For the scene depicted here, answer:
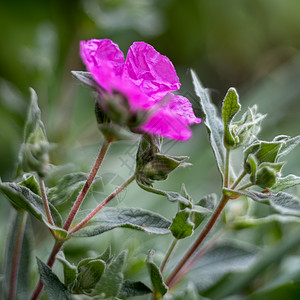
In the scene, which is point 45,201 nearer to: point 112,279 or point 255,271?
point 112,279

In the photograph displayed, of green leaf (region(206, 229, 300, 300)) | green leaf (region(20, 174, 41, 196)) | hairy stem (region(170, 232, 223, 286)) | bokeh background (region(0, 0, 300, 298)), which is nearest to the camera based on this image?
green leaf (region(20, 174, 41, 196))

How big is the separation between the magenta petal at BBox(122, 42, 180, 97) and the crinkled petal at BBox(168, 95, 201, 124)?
3cm

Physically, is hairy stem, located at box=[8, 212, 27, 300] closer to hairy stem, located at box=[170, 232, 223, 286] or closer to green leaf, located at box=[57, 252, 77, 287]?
green leaf, located at box=[57, 252, 77, 287]

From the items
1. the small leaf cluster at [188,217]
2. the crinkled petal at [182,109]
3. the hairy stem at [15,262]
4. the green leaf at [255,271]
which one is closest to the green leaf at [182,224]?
the small leaf cluster at [188,217]

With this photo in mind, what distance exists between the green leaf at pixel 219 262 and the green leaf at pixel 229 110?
27 centimetres

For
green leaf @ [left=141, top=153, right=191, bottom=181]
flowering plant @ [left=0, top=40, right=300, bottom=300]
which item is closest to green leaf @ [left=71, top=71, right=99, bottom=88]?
flowering plant @ [left=0, top=40, right=300, bottom=300]

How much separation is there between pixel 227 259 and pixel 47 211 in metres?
0.37

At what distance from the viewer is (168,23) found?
84.2 inches

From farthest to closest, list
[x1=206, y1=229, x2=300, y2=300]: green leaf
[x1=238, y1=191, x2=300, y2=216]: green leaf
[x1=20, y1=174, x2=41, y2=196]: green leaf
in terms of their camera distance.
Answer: [x1=206, y1=229, x2=300, y2=300]: green leaf < [x1=20, y1=174, x2=41, y2=196]: green leaf < [x1=238, y1=191, x2=300, y2=216]: green leaf

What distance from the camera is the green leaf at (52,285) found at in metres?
0.58

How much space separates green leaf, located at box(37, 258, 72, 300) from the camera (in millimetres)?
576

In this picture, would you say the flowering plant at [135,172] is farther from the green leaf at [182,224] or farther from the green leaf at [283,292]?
the green leaf at [283,292]

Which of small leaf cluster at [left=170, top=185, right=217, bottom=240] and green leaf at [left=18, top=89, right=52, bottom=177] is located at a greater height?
green leaf at [left=18, top=89, right=52, bottom=177]

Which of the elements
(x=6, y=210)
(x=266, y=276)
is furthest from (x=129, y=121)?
(x=6, y=210)
